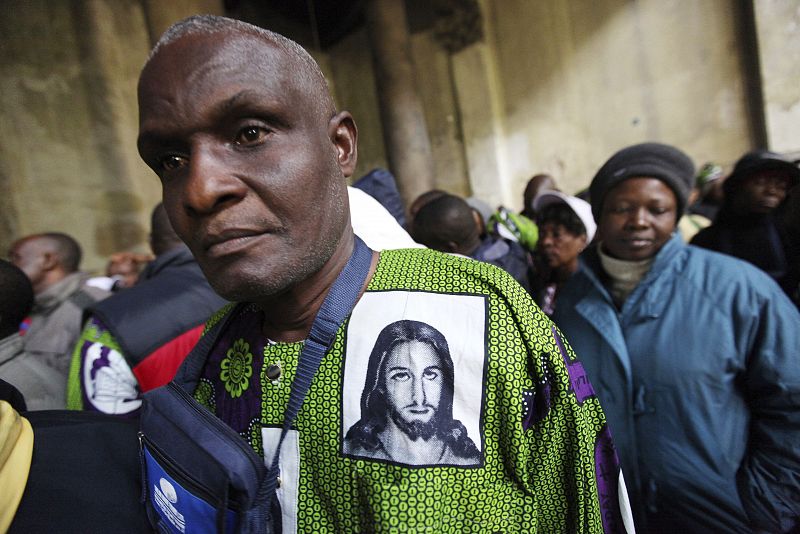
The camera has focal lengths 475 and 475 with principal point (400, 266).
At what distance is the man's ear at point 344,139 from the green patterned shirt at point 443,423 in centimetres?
28

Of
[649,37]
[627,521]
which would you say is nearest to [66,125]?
[627,521]

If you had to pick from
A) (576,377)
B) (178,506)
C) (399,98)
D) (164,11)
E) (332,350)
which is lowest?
(178,506)

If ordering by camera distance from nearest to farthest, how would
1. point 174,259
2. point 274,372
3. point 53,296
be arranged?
point 274,372, point 174,259, point 53,296

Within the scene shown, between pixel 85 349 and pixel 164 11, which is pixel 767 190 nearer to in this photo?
pixel 85 349

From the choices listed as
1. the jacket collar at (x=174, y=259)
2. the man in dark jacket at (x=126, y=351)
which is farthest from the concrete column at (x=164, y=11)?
the man in dark jacket at (x=126, y=351)

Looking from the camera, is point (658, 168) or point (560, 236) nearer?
point (658, 168)

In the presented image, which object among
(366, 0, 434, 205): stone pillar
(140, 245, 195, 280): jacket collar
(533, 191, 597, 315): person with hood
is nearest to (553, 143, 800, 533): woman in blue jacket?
(533, 191, 597, 315): person with hood

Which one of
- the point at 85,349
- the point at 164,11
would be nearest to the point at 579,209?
the point at 85,349

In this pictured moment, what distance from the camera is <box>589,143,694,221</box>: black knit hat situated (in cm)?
173

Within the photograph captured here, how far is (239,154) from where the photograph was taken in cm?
77

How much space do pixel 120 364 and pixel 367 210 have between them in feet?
3.17

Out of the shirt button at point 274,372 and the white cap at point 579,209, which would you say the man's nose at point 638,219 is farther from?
the shirt button at point 274,372

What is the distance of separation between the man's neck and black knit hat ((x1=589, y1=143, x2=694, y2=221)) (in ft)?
4.22

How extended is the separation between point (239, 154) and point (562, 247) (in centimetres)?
249
